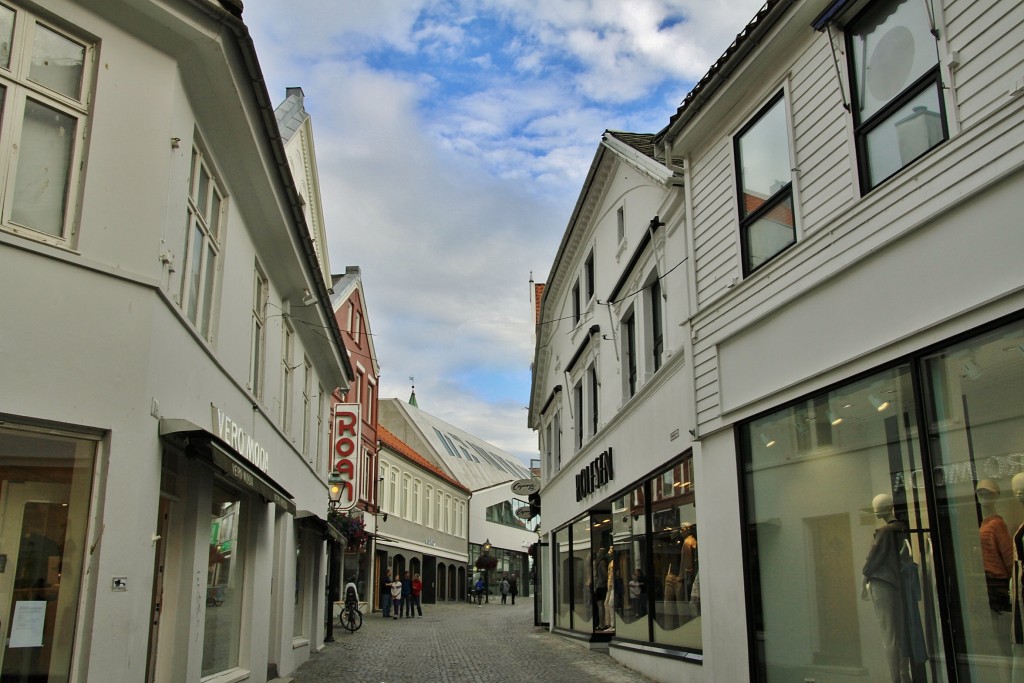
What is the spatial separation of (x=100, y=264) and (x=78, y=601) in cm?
244

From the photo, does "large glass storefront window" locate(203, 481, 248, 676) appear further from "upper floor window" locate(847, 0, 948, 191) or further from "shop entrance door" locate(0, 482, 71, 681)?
"upper floor window" locate(847, 0, 948, 191)

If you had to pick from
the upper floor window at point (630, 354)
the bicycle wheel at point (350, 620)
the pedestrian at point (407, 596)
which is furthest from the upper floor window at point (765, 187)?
the pedestrian at point (407, 596)

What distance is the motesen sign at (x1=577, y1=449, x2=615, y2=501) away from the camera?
17734mm

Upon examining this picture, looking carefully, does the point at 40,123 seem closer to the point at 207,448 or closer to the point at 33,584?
the point at 207,448

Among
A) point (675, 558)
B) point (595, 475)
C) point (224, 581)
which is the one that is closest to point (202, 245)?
point (224, 581)

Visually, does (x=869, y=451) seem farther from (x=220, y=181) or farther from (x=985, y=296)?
(x=220, y=181)

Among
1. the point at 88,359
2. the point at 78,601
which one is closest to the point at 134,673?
the point at 78,601

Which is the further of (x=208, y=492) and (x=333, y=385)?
(x=333, y=385)

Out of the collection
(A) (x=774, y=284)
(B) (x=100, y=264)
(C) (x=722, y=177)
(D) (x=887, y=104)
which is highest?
(C) (x=722, y=177)

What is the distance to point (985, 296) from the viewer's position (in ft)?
21.3

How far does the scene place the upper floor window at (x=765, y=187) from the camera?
9.62 metres

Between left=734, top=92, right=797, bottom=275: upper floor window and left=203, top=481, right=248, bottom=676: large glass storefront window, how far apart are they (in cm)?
638

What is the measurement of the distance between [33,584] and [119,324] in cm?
195

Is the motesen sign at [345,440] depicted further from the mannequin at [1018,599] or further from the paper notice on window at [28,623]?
the mannequin at [1018,599]
